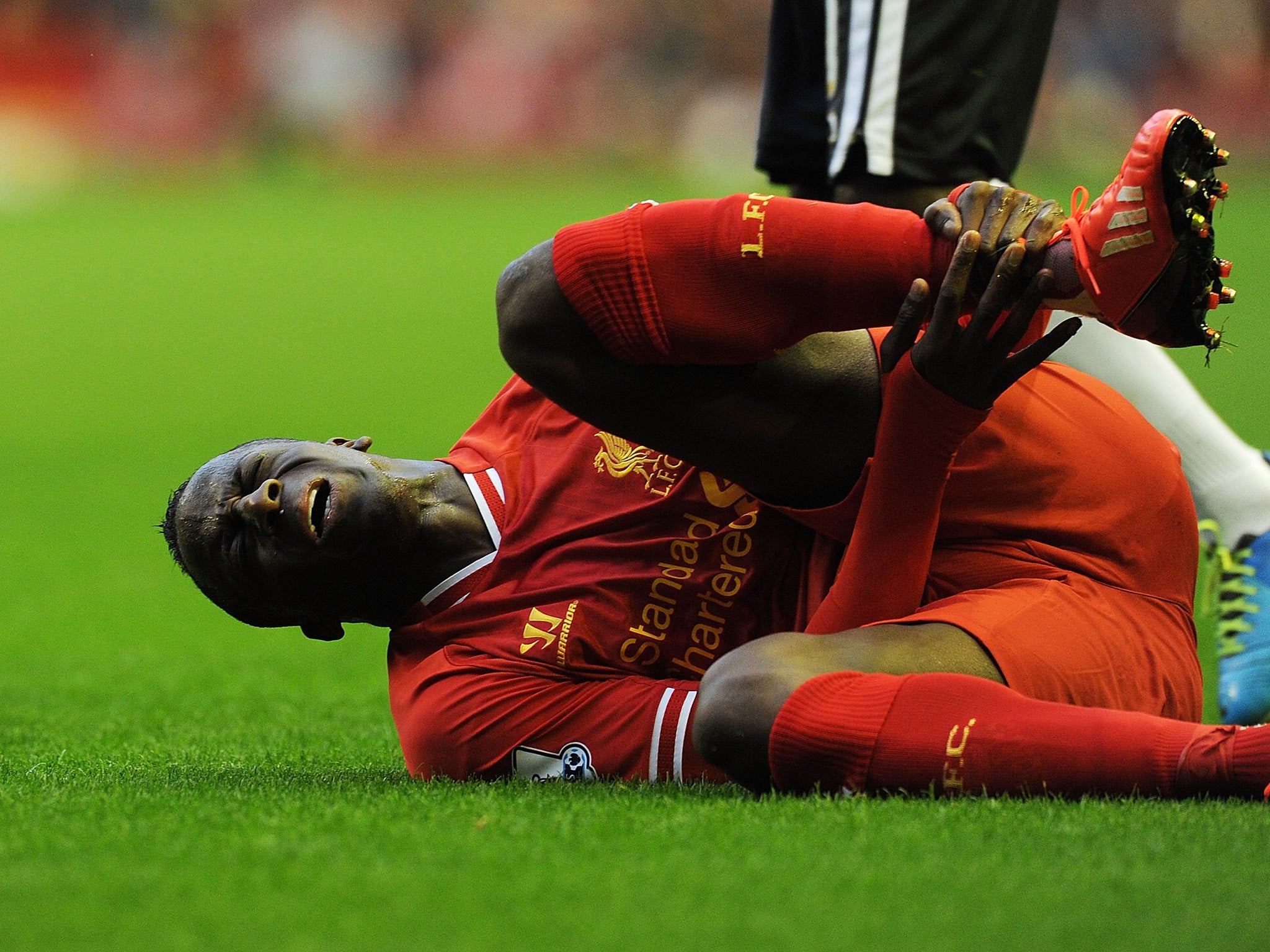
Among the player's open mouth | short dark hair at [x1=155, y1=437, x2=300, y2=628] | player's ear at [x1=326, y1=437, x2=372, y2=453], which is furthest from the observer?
player's ear at [x1=326, y1=437, x2=372, y2=453]

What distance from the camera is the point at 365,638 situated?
13.2 feet

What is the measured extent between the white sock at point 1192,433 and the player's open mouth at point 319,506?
1328 mm

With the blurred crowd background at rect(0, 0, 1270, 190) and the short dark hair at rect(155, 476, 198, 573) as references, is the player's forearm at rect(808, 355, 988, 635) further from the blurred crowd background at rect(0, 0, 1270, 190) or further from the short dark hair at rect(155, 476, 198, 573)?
the blurred crowd background at rect(0, 0, 1270, 190)

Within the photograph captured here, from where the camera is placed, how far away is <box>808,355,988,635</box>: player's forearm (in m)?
1.94

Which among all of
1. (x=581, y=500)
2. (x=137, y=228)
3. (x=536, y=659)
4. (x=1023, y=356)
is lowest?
(x=137, y=228)

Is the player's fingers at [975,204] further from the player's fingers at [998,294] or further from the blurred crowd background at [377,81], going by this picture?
the blurred crowd background at [377,81]

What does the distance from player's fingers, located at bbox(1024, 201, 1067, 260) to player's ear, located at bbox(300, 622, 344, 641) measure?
1.21 meters

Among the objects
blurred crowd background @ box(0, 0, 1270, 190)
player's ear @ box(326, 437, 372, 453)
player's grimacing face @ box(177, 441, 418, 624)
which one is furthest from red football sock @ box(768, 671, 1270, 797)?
blurred crowd background @ box(0, 0, 1270, 190)

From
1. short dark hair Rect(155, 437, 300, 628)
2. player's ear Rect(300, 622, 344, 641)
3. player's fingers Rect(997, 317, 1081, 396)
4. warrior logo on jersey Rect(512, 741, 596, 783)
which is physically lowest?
warrior logo on jersey Rect(512, 741, 596, 783)

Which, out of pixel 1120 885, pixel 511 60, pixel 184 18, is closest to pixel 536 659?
pixel 1120 885

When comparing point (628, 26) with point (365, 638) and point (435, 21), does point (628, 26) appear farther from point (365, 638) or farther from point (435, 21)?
point (365, 638)

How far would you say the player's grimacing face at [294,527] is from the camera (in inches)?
88.4

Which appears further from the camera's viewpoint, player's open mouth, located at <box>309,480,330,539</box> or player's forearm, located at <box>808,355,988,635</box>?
player's open mouth, located at <box>309,480,330,539</box>

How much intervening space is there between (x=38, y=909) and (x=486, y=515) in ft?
3.53
